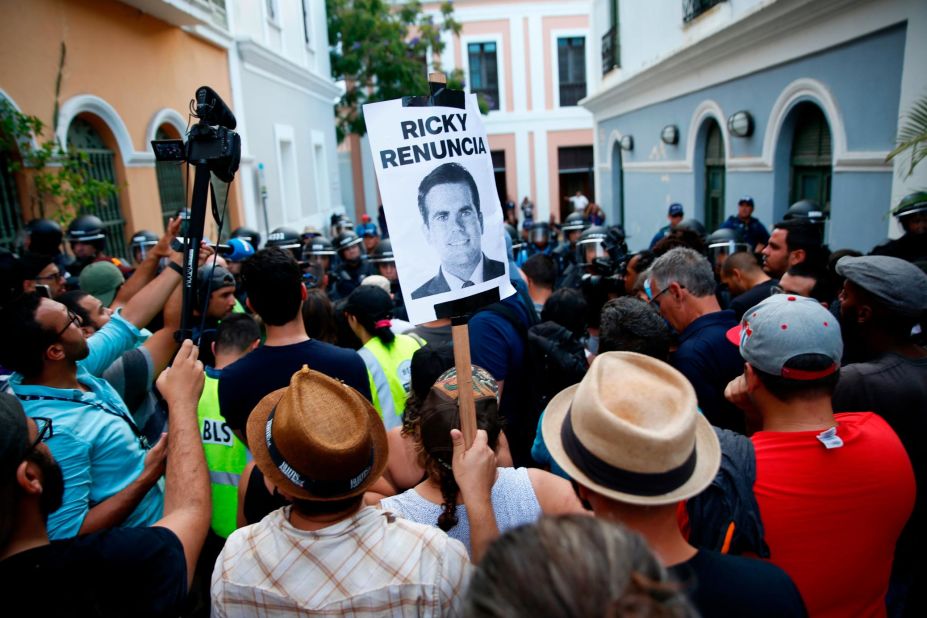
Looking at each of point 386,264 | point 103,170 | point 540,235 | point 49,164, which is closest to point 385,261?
point 386,264

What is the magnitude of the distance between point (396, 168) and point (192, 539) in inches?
48.2

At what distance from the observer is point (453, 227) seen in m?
2.11

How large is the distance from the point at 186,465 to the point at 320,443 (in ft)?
1.95

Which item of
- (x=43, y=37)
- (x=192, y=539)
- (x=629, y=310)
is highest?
(x=43, y=37)

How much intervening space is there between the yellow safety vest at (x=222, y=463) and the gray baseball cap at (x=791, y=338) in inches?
82.8

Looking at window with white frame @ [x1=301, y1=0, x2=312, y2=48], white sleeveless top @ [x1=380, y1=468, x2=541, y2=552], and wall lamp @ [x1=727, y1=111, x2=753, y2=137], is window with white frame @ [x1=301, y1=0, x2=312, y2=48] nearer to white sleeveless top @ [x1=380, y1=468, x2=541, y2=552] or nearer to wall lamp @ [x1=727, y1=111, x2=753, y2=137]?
wall lamp @ [x1=727, y1=111, x2=753, y2=137]

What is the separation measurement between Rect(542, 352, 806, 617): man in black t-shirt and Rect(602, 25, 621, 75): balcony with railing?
1465 centimetres

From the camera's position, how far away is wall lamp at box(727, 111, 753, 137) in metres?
8.59

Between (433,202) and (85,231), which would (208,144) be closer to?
(433,202)

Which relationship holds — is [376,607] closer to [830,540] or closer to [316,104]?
[830,540]

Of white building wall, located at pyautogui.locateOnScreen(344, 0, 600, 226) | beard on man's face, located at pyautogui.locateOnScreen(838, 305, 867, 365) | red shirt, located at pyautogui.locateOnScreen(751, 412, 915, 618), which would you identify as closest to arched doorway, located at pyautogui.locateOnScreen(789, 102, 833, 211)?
beard on man's face, located at pyautogui.locateOnScreen(838, 305, 867, 365)

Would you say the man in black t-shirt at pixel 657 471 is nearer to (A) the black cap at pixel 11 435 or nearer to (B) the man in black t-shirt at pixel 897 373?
(B) the man in black t-shirt at pixel 897 373

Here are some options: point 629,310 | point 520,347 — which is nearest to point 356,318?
point 520,347

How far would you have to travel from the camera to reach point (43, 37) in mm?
6832
